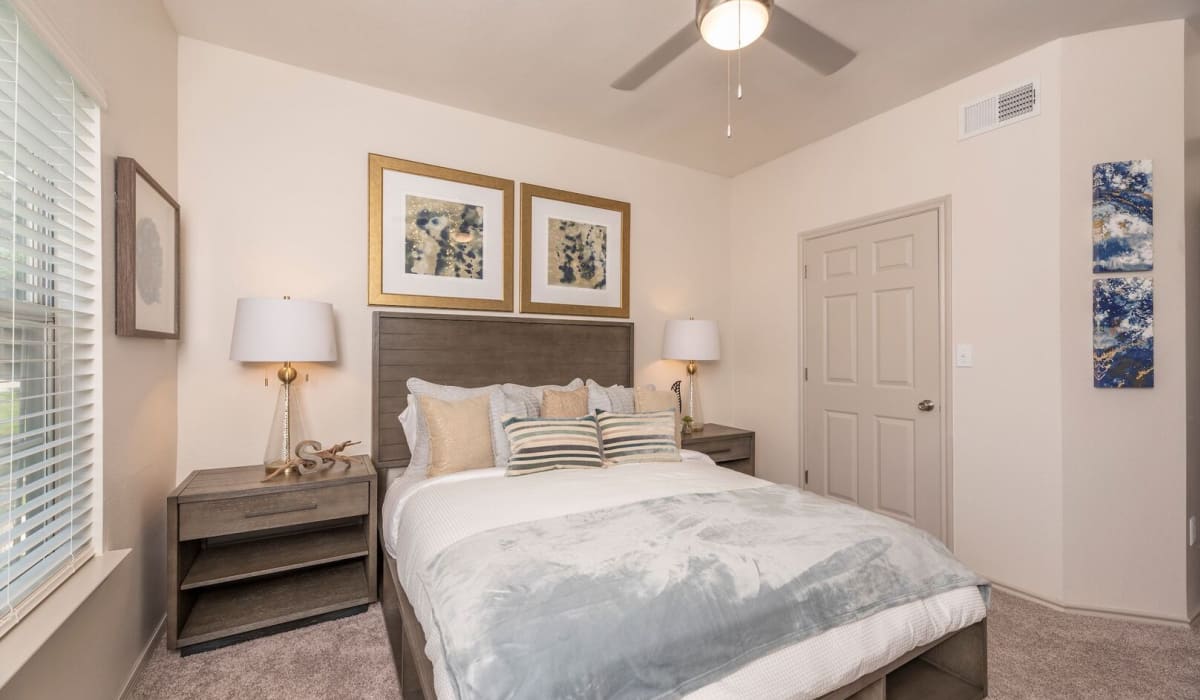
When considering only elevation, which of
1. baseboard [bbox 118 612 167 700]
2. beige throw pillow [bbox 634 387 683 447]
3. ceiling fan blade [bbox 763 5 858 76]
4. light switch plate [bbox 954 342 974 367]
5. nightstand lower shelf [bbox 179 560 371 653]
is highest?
ceiling fan blade [bbox 763 5 858 76]

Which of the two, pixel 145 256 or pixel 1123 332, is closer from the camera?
pixel 145 256

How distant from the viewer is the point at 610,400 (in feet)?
9.65

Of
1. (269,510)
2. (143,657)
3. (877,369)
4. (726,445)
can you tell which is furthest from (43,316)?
(877,369)

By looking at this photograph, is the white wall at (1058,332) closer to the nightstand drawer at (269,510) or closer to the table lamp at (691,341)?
the table lamp at (691,341)

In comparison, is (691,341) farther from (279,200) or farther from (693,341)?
(279,200)

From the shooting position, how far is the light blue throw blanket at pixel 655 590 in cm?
105

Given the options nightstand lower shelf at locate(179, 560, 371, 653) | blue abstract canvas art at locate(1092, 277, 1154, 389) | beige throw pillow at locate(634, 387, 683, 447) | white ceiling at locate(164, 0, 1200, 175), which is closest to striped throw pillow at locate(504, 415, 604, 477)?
beige throw pillow at locate(634, 387, 683, 447)

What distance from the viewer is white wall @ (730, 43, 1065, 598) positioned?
8.14ft

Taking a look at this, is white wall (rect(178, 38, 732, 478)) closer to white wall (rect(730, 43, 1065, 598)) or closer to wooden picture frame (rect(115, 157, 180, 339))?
wooden picture frame (rect(115, 157, 180, 339))

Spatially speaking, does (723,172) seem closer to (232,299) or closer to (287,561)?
(232,299)

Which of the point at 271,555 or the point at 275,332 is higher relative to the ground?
the point at 275,332

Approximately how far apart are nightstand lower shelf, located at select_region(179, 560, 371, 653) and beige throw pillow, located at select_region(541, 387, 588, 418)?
1.19 meters

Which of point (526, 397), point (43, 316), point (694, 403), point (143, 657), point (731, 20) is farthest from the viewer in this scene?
point (694, 403)

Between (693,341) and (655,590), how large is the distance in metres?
2.41
